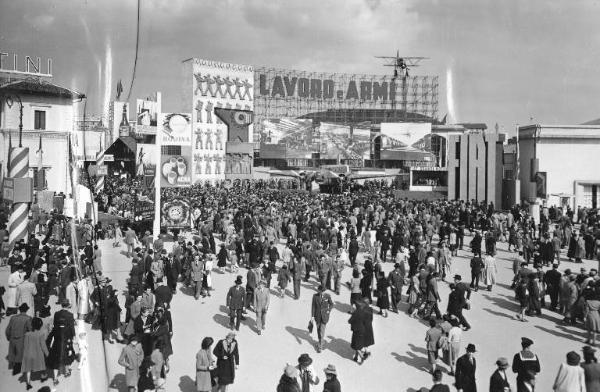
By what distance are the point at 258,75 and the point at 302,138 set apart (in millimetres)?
9474

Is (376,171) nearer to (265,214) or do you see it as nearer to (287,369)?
(265,214)

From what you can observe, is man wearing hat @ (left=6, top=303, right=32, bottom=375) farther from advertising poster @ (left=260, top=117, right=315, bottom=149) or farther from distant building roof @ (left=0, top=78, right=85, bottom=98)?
advertising poster @ (left=260, top=117, right=315, bottom=149)

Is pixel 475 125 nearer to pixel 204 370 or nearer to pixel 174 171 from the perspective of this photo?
pixel 174 171

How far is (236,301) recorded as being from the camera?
11.7m

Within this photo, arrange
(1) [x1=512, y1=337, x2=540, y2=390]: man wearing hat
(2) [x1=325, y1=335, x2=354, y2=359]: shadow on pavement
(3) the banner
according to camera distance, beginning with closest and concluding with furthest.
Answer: (1) [x1=512, y1=337, x2=540, y2=390]: man wearing hat, (2) [x1=325, y1=335, x2=354, y2=359]: shadow on pavement, (3) the banner

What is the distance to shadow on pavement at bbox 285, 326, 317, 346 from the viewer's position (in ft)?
38.3

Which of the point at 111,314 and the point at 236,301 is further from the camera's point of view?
the point at 236,301

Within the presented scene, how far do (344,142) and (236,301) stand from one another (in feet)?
192

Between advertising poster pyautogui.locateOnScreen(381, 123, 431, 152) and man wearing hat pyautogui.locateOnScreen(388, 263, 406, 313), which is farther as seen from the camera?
advertising poster pyautogui.locateOnScreen(381, 123, 431, 152)

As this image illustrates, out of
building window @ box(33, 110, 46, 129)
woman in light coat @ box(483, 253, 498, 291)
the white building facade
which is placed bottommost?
→ woman in light coat @ box(483, 253, 498, 291)

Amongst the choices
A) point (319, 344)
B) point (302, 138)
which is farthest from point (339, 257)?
point (302, 138)

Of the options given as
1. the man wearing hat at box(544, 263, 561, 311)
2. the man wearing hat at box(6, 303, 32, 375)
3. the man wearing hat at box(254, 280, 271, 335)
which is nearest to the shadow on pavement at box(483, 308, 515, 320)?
the man wearing hat at box(544, 263, 561, 311)

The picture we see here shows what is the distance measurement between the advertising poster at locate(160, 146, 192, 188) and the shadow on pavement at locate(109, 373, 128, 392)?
36.2ft

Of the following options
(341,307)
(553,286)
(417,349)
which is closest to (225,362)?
(417,349)
